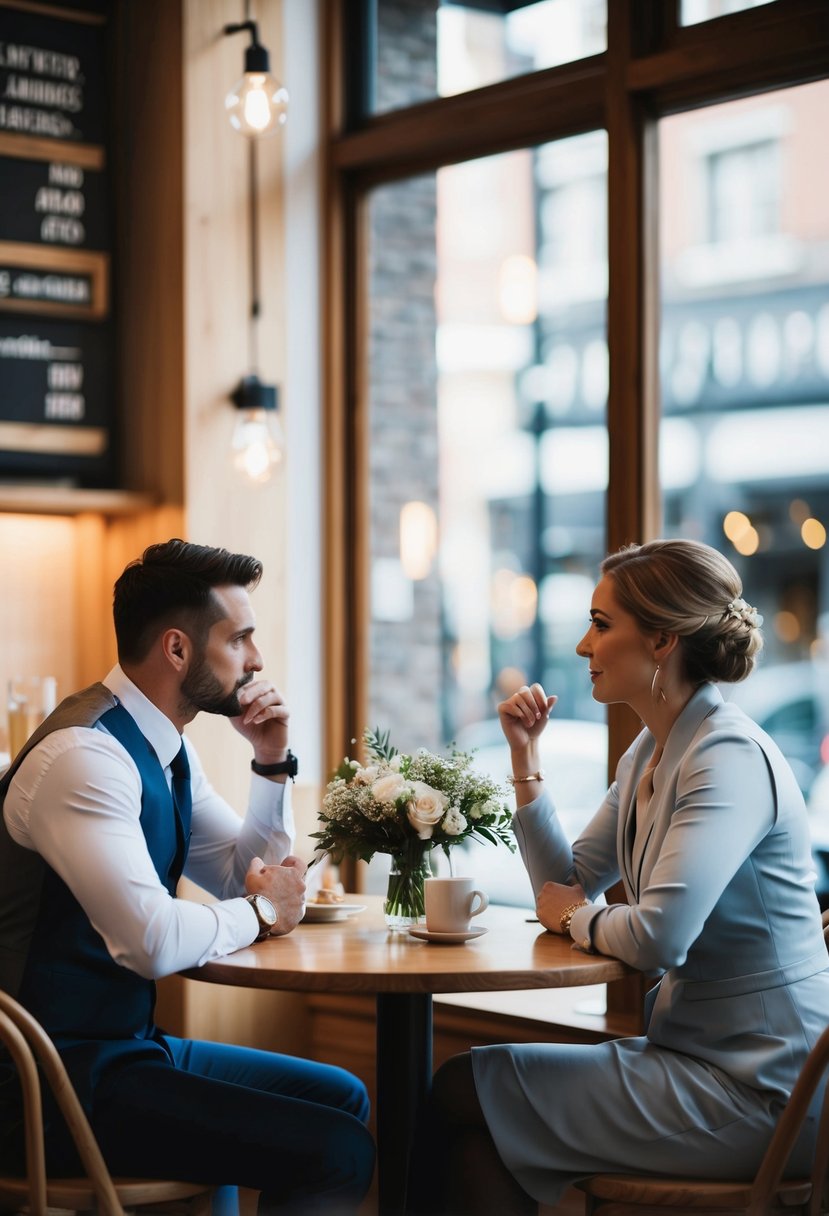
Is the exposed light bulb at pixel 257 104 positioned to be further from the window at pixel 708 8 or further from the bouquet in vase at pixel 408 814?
the bouquet in vase at pixel 408 814

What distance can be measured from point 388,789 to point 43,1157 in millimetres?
776

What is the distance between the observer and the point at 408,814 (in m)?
2.46

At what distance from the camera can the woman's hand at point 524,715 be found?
109 inches

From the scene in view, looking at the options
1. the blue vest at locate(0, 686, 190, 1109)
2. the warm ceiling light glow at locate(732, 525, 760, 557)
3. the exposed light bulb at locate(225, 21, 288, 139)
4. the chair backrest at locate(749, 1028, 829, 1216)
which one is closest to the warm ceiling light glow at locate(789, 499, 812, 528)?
the warm ceiling light glow at locate(732, 525, 760, 557)

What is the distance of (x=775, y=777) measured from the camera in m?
2.35

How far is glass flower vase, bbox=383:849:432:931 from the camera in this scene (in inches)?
101

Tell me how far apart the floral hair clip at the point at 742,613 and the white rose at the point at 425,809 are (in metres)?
0.59

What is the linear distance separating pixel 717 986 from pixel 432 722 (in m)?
2.26

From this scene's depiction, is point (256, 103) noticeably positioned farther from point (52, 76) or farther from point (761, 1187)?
point (761, 1187)

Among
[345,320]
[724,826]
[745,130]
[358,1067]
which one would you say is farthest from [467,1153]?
[745,130]

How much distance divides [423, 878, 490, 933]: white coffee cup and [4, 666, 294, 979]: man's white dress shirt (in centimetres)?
30

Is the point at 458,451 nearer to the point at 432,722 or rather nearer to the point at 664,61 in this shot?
the point at 432,722

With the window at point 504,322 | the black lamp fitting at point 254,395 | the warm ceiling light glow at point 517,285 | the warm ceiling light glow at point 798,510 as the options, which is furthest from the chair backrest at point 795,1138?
the warm ceiling light glow at point 798,510

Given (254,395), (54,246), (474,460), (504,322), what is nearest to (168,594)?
(254,395)
